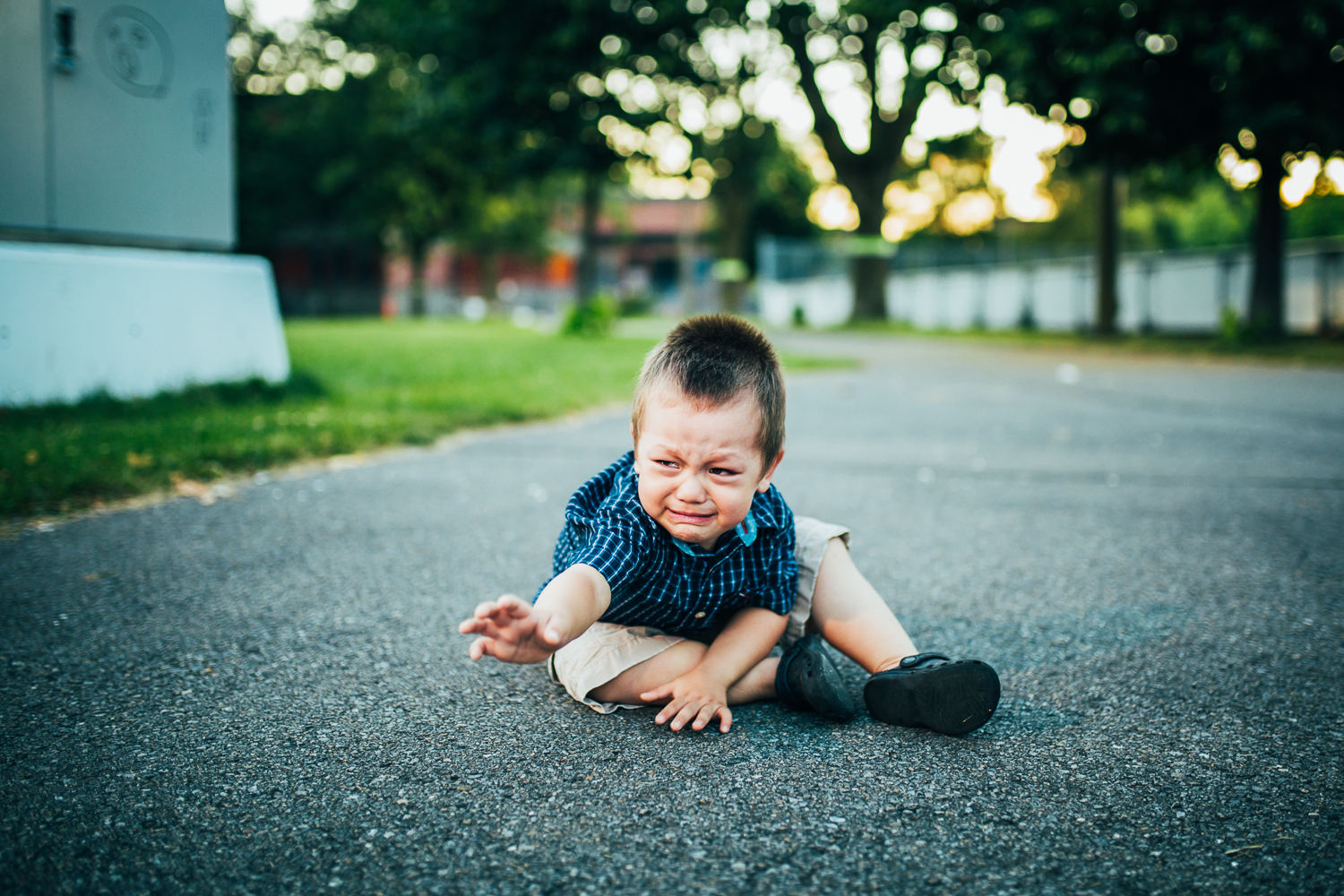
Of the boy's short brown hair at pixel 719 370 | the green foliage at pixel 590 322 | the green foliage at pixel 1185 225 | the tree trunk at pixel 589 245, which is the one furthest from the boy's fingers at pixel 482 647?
the green foliage at pixel 1185 225

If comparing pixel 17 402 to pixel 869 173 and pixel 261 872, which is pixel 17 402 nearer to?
pixel 261 872

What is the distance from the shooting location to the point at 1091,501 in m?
4.12

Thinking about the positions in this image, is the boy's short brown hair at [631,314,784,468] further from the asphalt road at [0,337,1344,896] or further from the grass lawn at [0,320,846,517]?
the grass lawn at [0,320,846,517]

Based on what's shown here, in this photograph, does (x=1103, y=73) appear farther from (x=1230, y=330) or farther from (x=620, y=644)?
(x=620, y=644)

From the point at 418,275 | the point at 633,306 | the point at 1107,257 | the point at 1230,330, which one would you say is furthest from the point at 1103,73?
the point at 418,275

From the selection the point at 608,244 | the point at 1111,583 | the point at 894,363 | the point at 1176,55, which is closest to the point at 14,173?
the point at 1111,583

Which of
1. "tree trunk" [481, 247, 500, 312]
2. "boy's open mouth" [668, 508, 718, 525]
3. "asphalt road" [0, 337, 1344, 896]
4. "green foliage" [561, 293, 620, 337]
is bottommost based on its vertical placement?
"asphalt road" [0, 337, 1344, 896]

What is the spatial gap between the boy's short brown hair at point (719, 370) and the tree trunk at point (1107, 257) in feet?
57.4

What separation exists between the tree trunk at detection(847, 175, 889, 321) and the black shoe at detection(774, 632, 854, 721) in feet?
72.8

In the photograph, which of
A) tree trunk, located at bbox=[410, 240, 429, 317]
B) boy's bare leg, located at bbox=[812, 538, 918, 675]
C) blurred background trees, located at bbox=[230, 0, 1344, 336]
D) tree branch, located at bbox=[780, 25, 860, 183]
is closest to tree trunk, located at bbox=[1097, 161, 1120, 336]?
blurred background trees, located at bbox=[230, 0, 1344, 336]

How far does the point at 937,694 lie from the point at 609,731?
0.66 metres

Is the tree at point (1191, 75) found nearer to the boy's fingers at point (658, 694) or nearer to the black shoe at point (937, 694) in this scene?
the black shoe at point (937, 694)

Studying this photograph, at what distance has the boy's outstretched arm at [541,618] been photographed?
151cm

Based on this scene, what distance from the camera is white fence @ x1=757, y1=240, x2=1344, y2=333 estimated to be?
15.9 m
